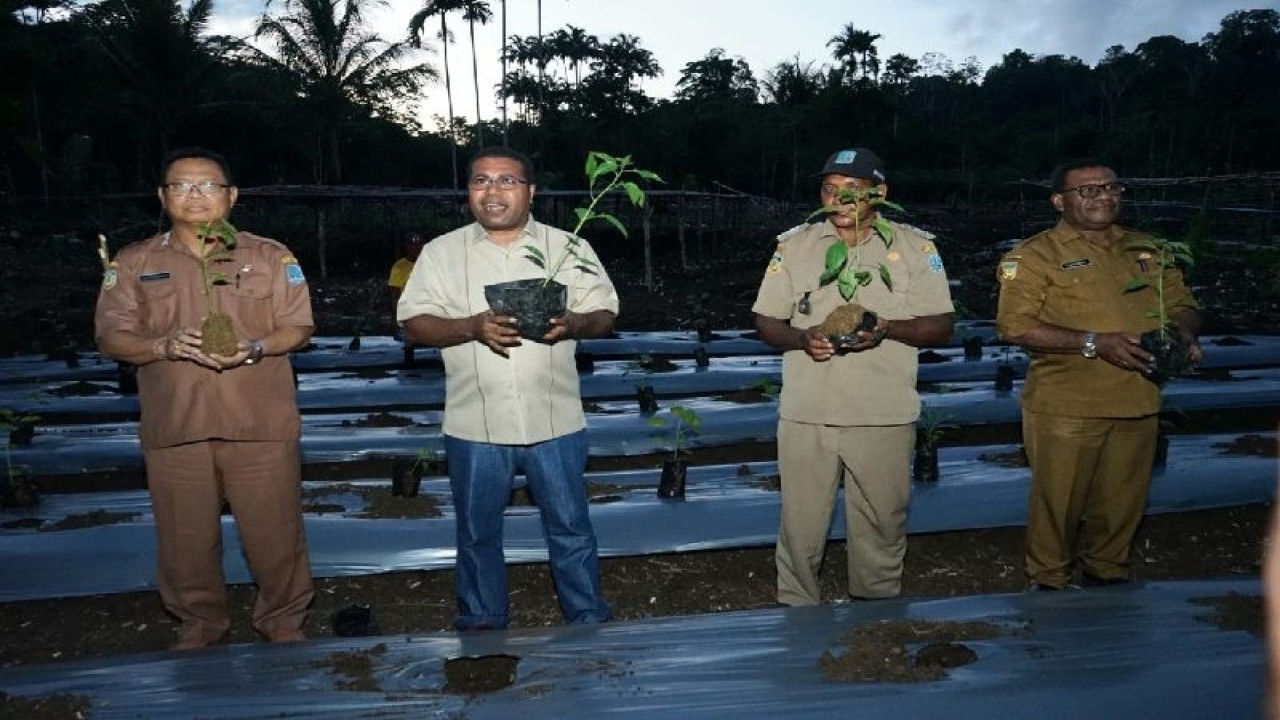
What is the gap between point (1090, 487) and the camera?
10.6ft

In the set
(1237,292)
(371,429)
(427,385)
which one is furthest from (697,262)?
(371,429)

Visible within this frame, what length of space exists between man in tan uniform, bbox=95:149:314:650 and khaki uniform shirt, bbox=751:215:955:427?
149 centimetres

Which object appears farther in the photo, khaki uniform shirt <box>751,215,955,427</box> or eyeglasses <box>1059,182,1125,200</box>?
eyeglasses <box>1059,182,1125,200</box>

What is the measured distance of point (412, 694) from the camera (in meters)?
1.87

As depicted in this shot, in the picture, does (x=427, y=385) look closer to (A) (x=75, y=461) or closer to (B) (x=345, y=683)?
(A) (x=75, y=461)

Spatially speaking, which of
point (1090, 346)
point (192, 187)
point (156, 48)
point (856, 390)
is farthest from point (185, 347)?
point (156, 48)

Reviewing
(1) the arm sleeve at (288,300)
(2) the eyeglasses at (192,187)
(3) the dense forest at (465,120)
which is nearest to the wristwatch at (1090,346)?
(1) the arm sleeve at (288,300)

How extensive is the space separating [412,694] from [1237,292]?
14.4 meters

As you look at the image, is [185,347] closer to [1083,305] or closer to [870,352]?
[870,352]

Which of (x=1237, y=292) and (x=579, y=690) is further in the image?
(x=1237, y=292)

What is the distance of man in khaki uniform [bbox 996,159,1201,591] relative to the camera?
313 cm

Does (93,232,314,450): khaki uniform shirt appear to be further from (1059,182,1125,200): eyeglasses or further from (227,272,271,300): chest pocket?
(1059,182,1125,200): eyeglasses

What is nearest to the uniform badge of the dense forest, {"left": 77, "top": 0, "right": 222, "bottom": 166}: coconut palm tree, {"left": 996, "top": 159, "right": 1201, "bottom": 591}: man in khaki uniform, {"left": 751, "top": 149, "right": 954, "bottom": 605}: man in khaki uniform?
{"left": 751, "top": 149, "right": 954, "bottom": 605}: man in khaki uniform

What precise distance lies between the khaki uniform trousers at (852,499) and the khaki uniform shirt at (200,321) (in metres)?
1.53
